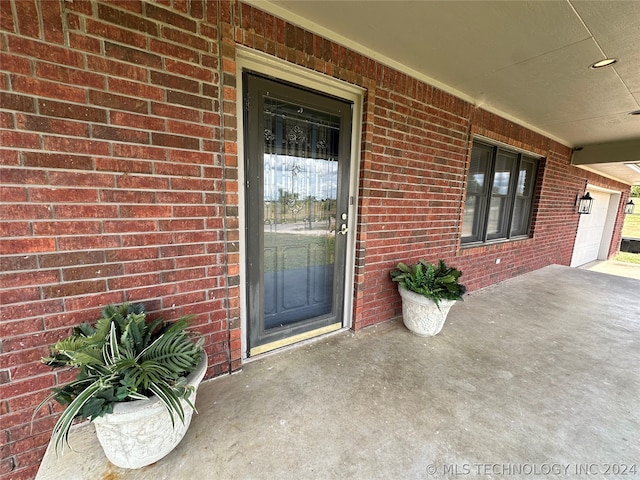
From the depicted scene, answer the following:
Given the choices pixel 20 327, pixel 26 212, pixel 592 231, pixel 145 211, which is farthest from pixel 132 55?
pixel 592 231

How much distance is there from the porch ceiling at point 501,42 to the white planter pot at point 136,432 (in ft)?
7.24

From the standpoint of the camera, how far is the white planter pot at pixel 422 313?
7.73 feet

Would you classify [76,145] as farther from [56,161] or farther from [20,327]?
[20,327]

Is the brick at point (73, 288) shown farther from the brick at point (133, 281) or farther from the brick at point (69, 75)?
the brick at point (69, 75)

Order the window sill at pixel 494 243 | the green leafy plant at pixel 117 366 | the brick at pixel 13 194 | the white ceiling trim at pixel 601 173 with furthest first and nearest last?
the white ceiling trim at pixel 601 173 < the window sill at pixel 494 243 < the brick at pixel 13 194 < the green leafy plant at pixel 117 366

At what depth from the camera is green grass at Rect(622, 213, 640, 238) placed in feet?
49.6

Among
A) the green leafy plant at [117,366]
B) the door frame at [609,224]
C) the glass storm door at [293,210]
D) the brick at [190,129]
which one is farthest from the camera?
the door frame at [609,224]

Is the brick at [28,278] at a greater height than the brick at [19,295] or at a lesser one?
greater

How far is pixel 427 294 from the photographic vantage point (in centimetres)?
236

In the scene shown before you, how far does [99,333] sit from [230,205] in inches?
36.0

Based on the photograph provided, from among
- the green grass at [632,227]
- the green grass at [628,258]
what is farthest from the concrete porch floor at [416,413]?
the green grass at [632,227]

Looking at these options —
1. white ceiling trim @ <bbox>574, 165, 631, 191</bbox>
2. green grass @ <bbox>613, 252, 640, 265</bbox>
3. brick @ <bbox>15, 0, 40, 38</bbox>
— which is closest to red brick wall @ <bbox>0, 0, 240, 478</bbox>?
brick @ <bbox>15, 0, 40, 38</bbox>

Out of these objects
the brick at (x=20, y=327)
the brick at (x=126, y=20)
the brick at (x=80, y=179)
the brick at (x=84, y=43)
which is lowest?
the brick at (x=20, y=327)

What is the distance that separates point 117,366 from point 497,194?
189 inches
